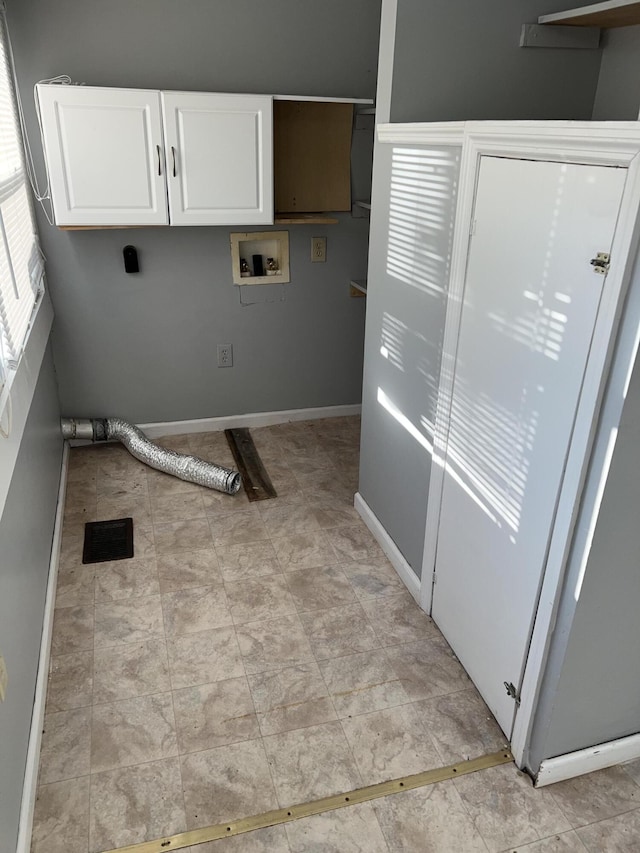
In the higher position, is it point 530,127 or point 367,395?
point 530,127

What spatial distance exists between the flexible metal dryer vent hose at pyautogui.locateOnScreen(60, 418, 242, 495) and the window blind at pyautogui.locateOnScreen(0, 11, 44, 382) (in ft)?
2.84

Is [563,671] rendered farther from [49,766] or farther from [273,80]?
[273,80]

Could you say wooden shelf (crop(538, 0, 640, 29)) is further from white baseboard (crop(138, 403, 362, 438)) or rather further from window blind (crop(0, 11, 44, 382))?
white baseboard (crop(138, 403, 362, 438))

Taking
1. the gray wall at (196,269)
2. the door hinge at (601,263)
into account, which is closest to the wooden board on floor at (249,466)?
the gray wall at (196,269)

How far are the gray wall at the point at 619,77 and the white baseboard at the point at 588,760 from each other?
6.95ft

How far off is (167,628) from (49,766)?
631 mm

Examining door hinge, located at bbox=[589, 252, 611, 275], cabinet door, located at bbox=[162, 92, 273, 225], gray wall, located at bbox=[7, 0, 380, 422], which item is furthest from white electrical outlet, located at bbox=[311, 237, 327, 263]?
door hinge, located at bbox=[589, 252, 611, 275]

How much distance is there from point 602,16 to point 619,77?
13.3 inches

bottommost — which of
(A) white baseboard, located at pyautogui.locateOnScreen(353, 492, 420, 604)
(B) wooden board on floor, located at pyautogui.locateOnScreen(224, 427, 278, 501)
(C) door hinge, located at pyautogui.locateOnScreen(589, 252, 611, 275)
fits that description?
(B) wooden board on floor, located at pyautogui.locateOnScreen(224, 427, 278, 501)

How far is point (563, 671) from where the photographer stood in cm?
176

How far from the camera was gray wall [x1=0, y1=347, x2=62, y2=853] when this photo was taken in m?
1.63

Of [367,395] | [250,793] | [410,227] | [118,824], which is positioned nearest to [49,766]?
[118,824]

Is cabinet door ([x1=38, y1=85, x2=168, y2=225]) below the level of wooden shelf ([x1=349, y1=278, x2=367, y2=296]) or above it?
above

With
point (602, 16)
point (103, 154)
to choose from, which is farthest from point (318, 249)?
point (602, 16)
